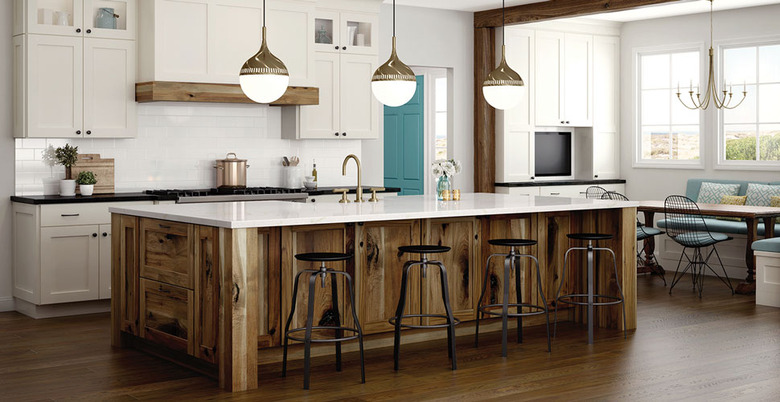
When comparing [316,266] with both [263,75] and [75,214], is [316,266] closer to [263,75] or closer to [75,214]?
[263,75]

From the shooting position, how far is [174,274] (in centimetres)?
526

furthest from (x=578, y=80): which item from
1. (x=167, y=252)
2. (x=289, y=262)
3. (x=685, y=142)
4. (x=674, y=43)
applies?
(x=167, y=252)

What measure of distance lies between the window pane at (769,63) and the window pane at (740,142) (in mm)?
516

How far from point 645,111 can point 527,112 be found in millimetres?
1472

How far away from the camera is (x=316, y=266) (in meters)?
5.50

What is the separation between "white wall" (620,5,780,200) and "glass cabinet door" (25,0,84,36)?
20.2 ft

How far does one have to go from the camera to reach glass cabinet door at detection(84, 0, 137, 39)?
23.4ft

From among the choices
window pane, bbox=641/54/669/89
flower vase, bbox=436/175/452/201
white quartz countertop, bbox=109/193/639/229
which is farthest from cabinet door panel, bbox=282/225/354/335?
window pane, bbox=641/54/669/89

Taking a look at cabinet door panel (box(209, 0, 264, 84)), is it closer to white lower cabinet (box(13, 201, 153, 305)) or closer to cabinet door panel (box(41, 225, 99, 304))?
white lower cabinet (box(13, 201, 153, 305))

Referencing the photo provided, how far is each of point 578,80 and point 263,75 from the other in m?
5.83

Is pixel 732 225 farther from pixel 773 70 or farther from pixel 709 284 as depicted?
pixel 773 70

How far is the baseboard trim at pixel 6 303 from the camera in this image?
7.19 metres

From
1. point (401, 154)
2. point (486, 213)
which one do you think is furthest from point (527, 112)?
point (486, 213)

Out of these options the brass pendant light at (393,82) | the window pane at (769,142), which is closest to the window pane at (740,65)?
the window pane at (769,142)
